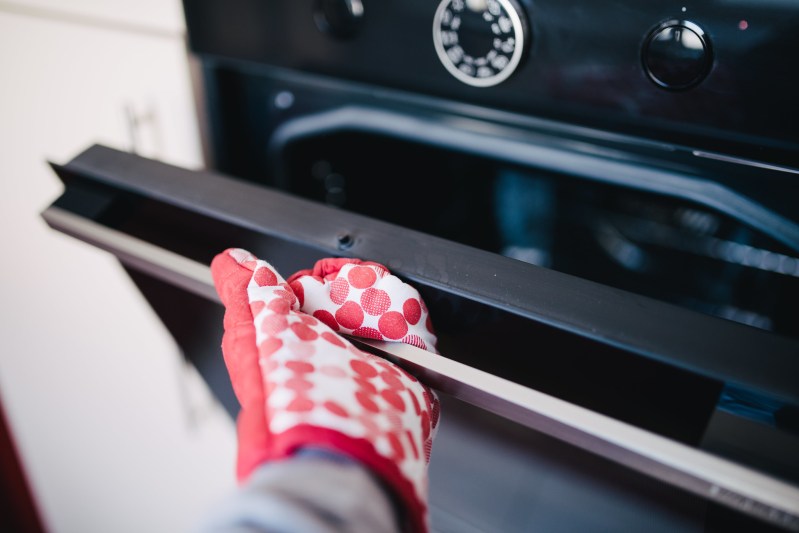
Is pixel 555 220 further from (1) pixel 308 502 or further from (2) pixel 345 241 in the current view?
(1) pixel 308 502

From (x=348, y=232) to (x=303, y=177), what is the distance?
282 mm

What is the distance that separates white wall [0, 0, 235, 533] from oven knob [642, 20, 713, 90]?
458 millimetres

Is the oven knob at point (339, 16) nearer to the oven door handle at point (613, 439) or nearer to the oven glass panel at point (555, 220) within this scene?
the oven glass panel at point (555, 220)

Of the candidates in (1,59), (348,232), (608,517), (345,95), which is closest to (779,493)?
(608,517)

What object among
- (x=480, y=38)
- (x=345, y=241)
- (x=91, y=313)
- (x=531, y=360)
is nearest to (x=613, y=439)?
(x=531, y=360)

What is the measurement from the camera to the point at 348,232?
39 cm

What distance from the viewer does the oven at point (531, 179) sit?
1.00 ft

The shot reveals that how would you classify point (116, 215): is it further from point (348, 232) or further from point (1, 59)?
point (1, 59)

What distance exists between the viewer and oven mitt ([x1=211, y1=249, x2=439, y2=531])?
258 mm

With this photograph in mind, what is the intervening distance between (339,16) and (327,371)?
35 cm

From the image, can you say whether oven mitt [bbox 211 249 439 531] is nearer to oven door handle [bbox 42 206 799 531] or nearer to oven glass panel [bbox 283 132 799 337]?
oven door handle [bbox 42 206 799 531]

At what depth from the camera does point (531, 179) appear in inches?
26.5

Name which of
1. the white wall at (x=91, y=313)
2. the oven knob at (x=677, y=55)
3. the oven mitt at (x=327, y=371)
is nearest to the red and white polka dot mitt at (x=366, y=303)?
the oven mitt at (x=327, y=371)

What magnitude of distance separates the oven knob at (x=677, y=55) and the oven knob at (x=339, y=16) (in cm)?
24
